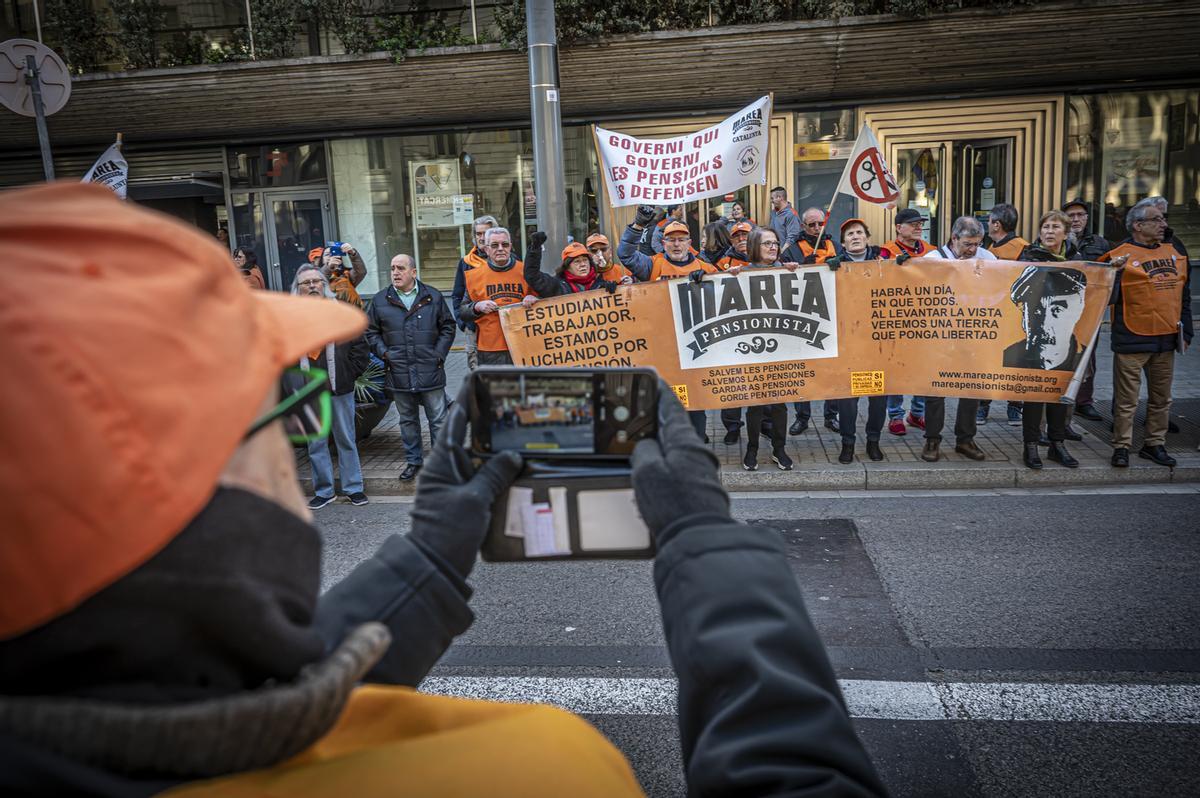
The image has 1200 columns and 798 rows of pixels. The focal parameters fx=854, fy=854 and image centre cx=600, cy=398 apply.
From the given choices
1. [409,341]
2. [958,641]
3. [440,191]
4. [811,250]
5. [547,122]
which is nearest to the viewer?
[958,641]

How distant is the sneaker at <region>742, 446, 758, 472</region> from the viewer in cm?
768

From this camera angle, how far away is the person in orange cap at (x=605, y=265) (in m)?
8.48

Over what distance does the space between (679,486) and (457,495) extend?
471 millimetres

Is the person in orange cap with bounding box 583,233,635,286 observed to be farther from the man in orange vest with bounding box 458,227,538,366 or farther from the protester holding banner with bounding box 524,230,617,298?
the man in orange vest with bounding box 458,227,538,366

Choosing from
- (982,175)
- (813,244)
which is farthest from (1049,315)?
(982,175)

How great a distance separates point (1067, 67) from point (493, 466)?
595 inches

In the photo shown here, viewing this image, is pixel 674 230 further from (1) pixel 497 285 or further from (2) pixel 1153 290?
(2) pixel 1153 290

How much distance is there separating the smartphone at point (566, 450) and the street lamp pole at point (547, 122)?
6.96 meters

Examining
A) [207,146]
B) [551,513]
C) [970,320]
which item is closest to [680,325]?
[970,320]

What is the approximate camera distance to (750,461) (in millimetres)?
7711

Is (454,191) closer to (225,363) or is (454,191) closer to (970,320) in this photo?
(970,320)

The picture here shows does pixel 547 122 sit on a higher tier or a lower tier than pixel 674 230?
higher

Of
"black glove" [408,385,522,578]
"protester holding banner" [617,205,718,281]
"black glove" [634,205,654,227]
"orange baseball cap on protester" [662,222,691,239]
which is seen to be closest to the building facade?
"black glove" [634,205,654,227]

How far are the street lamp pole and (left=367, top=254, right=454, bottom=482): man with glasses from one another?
4.65ft
